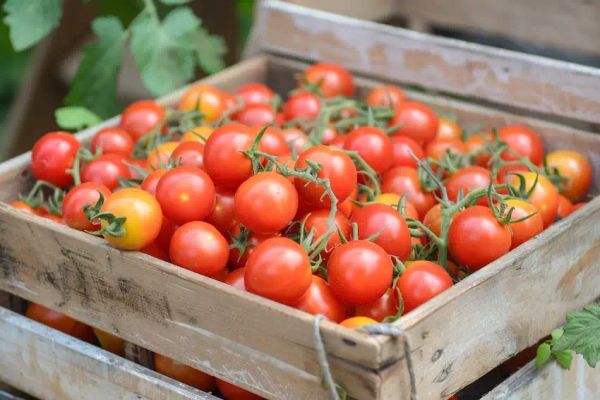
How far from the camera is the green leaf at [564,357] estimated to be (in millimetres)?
1688

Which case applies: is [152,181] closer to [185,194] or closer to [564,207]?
[185,194]

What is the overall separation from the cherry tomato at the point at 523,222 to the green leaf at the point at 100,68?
50.1 inches

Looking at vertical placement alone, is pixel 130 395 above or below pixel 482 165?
below

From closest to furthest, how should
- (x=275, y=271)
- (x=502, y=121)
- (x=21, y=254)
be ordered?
(x=275, y=271)
(x=21, y=254)
(x=502, y=121)

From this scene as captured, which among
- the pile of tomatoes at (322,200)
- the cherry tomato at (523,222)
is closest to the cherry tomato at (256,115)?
the pile of tomatoes at (322,200)

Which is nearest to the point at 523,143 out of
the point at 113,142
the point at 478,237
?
the point at 478,237

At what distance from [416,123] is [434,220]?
1.41ft

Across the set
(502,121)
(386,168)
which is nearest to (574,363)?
(386,168)

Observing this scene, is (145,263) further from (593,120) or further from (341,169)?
(593,120)

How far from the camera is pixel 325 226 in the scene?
1632 mm

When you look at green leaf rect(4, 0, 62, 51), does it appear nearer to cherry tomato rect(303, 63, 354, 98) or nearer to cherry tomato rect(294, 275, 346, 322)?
cherry tomato rect(303, 63, 354, 98)

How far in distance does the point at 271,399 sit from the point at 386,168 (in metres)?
0.63

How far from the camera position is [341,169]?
167 cm

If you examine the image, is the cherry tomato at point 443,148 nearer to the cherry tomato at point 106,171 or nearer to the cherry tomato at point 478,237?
the cherry tomato at point 478,237
